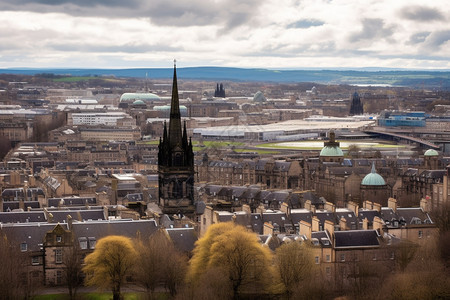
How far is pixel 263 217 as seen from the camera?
76.5 meters

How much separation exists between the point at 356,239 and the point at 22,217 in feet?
80.2

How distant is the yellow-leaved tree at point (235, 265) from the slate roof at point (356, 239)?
23.4ft

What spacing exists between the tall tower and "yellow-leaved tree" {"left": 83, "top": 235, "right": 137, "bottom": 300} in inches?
660

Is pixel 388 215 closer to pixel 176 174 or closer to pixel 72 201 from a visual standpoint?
pixel 176 174

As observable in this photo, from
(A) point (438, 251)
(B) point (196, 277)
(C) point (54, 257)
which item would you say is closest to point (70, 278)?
(C) point (54, 257)

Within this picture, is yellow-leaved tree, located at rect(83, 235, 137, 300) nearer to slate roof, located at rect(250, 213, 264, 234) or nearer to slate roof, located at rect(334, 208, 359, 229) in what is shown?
slate roof, located at rect(250, 213, 264, 234)

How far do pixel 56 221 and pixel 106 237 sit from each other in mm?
9067

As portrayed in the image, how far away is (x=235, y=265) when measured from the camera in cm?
6169

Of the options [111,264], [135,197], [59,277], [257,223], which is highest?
[257,223]

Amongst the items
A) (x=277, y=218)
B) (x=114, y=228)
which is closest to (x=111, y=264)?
(x=114, y=228)

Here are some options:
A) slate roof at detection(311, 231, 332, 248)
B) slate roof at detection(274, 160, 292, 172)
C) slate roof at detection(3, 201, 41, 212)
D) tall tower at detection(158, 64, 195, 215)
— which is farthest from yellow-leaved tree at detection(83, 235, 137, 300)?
slate roof at detection(274, 160, 292, 172)

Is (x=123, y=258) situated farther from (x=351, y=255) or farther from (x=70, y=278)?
(x=351, y=255)

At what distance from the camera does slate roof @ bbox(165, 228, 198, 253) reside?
225ft

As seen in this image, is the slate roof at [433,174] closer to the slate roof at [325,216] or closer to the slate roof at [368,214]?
the slate roof at [368,214]
